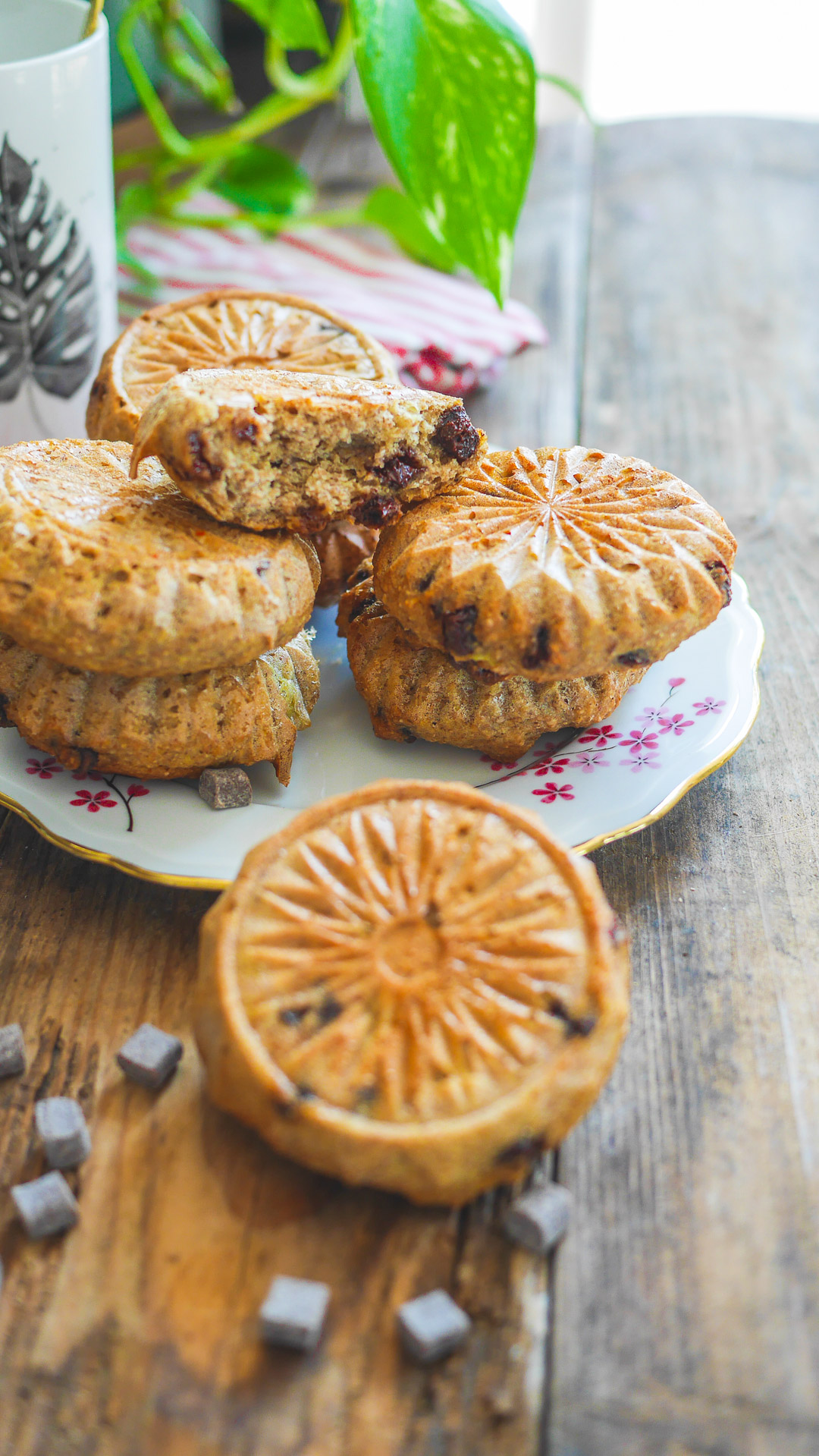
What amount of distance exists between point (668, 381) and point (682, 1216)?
88.2 inches

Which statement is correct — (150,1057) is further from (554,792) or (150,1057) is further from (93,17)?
(93,17)

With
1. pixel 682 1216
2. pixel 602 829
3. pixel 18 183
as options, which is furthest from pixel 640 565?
pixel 18 183

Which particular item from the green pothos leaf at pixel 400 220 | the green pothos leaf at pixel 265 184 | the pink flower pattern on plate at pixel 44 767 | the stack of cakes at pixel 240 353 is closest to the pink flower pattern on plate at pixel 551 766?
the stack of cakes at pixel 240 353

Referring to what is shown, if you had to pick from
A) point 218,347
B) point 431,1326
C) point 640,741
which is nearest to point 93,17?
point 218,347

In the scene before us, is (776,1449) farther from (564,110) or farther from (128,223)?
(564,110)

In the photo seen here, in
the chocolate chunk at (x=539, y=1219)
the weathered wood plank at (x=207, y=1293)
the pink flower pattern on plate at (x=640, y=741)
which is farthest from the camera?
the pink flower pattern on plate at (x=640, y=741)

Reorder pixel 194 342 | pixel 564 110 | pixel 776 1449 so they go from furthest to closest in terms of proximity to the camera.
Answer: pixel 564 110, pixel 194 342, pixel 776 1449

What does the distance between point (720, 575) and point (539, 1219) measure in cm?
87

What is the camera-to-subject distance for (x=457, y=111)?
222cm

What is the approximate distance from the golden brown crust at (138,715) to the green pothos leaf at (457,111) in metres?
1.11

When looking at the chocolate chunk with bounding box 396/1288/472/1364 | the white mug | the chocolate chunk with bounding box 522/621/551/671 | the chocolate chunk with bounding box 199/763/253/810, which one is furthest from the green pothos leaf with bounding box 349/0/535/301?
the chocolate chunk with bounding box 396/1288/472/1364

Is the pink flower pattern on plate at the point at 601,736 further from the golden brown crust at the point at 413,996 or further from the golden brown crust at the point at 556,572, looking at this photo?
the golden brown crust at the point at 413,996

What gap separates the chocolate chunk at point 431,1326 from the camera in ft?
3.69

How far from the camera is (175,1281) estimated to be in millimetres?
1192
